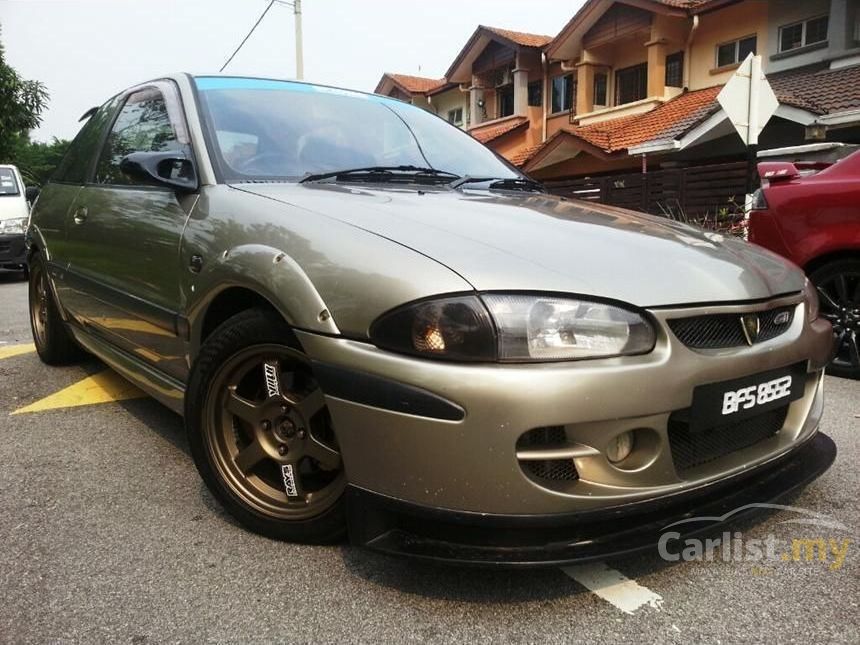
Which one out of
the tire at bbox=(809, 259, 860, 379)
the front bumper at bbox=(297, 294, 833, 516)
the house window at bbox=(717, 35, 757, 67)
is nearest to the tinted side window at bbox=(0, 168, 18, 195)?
the tire at bbox=(809, 259, 860, 379)

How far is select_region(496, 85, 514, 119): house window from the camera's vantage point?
21975 mm

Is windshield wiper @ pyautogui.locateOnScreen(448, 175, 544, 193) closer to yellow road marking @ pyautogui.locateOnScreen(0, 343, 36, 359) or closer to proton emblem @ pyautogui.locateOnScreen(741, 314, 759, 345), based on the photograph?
proton emblem @ pyautogui.locateOnScreen(741, 314, 759, 345)

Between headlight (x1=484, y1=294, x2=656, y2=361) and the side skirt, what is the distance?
1297mm

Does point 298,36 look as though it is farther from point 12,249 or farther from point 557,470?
point 557,470

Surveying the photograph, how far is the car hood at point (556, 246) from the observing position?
1.73 meters

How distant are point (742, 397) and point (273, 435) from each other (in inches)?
51.3

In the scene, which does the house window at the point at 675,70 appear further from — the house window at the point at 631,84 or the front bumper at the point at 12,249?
the front bumper at the point at 12,249

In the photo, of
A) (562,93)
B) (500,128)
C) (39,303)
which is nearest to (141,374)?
(39,303)

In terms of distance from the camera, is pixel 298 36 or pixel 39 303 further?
pixel 298 36

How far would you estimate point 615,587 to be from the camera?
1845mm

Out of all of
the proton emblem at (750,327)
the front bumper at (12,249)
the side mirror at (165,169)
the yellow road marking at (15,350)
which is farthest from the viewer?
the front bumper at (12,249)

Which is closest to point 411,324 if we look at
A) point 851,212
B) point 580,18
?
point 851,212

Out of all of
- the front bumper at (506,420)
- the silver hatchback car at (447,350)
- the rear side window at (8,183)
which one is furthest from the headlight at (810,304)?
the rear side window at (8,183)

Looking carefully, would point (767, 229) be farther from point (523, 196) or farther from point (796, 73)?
point (796, 73)
